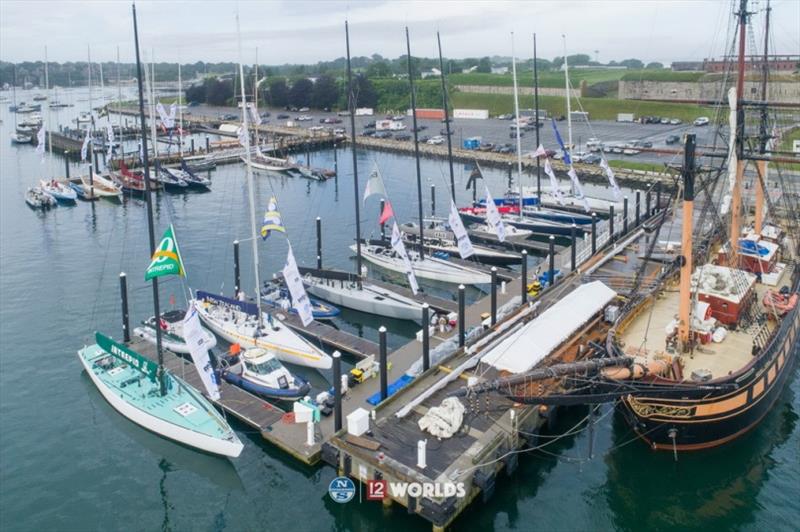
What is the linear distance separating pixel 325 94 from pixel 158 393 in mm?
144509

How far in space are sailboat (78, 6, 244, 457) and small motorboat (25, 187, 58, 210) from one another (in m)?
48.8

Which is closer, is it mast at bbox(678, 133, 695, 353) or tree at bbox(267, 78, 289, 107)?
mast at bbox(678, 133, 695, 353)

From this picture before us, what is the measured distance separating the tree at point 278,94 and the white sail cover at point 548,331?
150503 millimetres

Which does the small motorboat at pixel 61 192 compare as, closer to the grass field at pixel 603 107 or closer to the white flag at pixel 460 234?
the white flag at pixel 460 234

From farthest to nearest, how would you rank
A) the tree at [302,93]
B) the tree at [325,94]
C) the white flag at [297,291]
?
1. the tree at [302,93]
2. the tree at [325,94]
3. the white flag at [297,291]

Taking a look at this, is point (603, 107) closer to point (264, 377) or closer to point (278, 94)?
point (278, 94)

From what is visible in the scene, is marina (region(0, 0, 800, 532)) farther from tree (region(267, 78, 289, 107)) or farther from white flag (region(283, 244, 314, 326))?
tree (region(267, 78, 289, 107))

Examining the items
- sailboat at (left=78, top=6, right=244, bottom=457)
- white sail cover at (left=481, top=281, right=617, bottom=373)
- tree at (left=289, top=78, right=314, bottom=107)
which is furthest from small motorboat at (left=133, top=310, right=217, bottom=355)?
tree at (left=289, top=78, right=314, bottom=107)

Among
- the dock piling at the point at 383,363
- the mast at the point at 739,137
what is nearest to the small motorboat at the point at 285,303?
the dock piling at the point at 383,363

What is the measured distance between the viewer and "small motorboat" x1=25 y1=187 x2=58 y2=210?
77.6m

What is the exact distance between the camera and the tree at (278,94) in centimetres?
17425

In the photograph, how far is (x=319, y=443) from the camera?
28109mm

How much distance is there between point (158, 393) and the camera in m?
32.2

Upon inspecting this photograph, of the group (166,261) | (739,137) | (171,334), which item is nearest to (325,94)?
(171,334)
